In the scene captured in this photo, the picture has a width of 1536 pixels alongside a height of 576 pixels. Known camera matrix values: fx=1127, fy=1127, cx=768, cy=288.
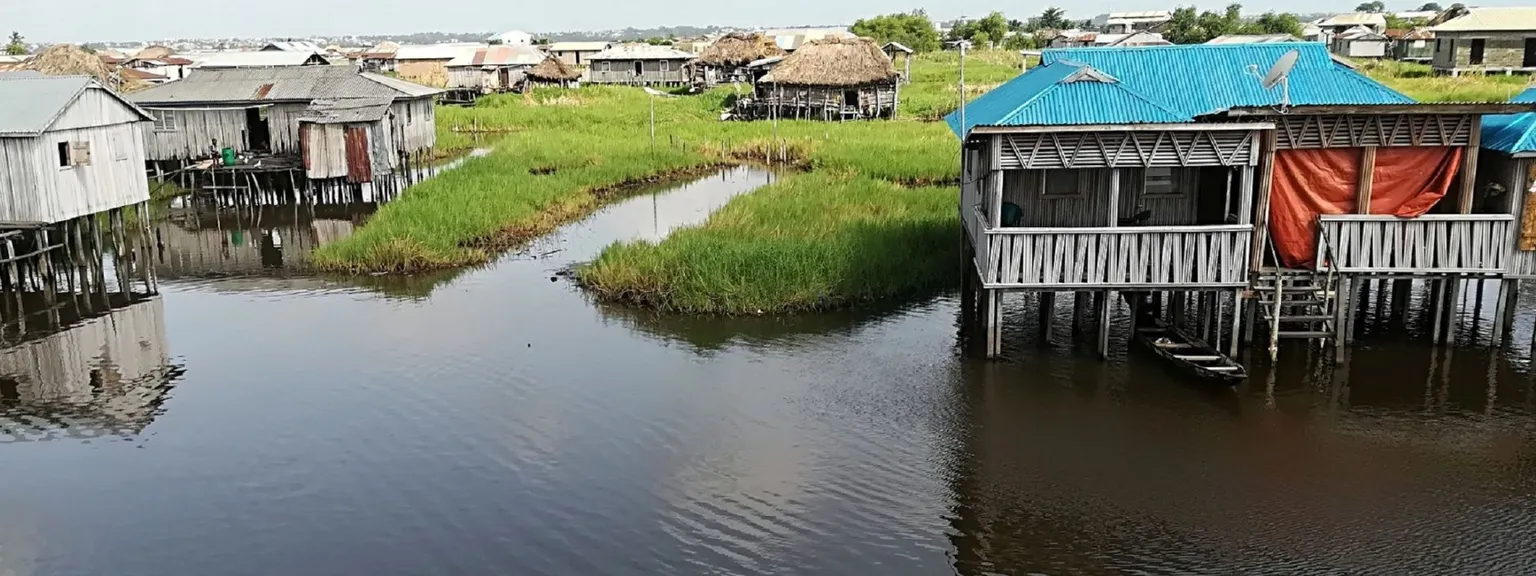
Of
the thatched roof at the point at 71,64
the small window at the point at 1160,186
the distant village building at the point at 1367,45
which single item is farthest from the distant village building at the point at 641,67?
the small window at the point at 1160,186

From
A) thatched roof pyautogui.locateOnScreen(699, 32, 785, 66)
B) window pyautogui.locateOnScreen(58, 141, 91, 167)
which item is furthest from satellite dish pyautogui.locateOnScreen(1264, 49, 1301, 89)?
thatched roof pyautogui.locateOnScreen(699, 32, 785, 66)

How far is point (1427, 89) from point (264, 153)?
40098 mm

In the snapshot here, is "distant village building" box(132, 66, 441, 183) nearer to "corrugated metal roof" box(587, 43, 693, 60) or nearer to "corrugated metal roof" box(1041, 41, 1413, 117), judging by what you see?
"corrugated metal roof" box(1041, 41, 1413, 117)

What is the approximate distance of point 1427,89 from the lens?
4203 cm

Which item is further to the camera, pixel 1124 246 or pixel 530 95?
pixel 530 95

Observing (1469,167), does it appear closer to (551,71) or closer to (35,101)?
(35,101)

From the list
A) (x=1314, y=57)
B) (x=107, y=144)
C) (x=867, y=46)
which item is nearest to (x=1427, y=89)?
(x=867, y=46)

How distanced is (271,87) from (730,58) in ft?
132

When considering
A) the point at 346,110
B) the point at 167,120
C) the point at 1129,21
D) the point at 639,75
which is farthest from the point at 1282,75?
the point at 1129,21

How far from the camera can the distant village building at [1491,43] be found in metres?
49.9

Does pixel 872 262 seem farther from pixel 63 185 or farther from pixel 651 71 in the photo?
pixel 651 71

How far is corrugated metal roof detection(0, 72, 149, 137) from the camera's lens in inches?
723

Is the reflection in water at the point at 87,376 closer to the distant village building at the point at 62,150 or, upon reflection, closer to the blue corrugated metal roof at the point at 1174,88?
the distant village building at the point at 62,150

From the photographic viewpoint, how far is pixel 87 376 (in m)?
15.2
